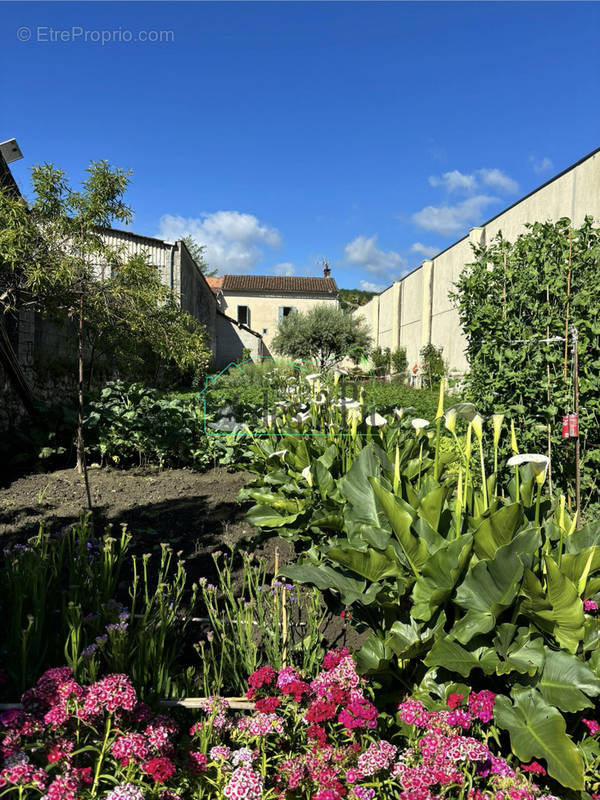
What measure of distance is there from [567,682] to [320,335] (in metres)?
Result: 26.8

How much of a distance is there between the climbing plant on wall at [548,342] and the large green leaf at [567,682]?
2.99 meters

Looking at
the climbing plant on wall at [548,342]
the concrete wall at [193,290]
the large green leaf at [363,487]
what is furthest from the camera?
the concrete wall at [193,290]

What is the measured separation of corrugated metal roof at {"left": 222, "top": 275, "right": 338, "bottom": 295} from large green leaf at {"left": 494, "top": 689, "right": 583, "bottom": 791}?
33193 millimetres

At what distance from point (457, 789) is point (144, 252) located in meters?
5.69

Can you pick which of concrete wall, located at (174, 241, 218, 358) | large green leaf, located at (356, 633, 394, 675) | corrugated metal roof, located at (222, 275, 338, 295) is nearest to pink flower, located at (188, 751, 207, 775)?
large green leaf, located at (356, 633, 394, 675)

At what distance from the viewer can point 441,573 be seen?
5.39ft

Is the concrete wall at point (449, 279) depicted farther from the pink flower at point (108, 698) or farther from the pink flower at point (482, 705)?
the pink flower at point (108, 698)

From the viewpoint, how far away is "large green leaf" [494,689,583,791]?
136cm

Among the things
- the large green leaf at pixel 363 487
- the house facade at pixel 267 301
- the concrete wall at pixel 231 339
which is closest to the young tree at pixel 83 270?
the large green leaf at pixel 363 487

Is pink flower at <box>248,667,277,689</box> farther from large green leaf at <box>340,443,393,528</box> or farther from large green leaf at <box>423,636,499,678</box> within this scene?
large green leaf at <box>340,443,393,528</box>

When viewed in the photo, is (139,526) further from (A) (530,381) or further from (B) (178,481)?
(A) (530,381)

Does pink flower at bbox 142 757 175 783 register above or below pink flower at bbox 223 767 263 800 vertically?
above

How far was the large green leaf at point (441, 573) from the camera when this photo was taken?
1.62m

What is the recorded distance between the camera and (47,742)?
4.62ft
